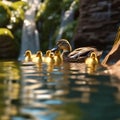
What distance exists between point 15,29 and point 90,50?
14893mm

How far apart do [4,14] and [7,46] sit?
516 cm

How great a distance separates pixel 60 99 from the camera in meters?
8.55

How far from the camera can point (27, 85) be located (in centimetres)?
1077

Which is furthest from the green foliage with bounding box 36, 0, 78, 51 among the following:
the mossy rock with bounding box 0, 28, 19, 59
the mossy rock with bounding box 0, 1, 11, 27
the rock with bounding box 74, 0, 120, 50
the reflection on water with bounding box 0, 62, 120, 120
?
the reflection on water with bounding box 0, 62, 120, 120

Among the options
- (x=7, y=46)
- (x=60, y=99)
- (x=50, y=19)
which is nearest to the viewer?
(x=60, y=99)

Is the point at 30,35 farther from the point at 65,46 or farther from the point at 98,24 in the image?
the point at 65,46

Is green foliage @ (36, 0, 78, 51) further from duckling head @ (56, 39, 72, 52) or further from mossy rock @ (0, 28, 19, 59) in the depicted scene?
duckling head @ (56, 39, 72, 52)

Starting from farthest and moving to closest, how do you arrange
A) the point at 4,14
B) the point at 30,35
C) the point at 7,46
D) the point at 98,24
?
the point at 4,14
the point at 30,35
the point at 7,46
the point at 98,24

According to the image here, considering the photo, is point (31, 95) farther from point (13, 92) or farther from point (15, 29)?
point (15, 29)

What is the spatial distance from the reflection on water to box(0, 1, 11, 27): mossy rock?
976 inches

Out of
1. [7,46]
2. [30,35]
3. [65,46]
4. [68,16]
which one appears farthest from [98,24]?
[30,35]

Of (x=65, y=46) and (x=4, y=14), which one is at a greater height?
(x=4, y=14)

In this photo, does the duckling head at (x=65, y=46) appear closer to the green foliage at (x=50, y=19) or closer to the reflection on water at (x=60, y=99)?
the green foliage at (x=50, y=19)

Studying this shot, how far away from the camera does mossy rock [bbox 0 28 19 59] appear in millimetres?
32094
